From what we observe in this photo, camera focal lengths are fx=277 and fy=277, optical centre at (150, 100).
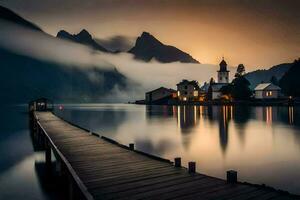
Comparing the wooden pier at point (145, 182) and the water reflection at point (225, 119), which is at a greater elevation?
the wooden pier at point (145, 182)

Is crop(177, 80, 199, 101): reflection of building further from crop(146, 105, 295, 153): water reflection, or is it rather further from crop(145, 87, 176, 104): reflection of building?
crop(146, 105, 295, 153): water reflection

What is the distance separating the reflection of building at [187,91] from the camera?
14750cm

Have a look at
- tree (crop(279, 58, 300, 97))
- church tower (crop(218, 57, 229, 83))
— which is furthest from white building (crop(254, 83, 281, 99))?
church tower (crop(218, 57, 229, 83))

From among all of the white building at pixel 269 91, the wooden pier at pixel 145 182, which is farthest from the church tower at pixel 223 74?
the wooden pier at pixel 145 182

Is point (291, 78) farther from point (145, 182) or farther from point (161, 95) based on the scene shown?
point (145, 182)

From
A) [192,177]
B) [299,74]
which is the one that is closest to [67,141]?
[192,177]

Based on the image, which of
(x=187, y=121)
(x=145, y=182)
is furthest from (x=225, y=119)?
(x=145, y=182)

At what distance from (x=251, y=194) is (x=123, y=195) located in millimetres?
4239

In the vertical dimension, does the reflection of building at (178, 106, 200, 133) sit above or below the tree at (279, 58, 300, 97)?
below

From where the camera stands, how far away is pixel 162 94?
553 feet

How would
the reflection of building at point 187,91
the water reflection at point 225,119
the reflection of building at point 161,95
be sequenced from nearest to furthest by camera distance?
the water reflection at point 225,119
the reflection of building at point 187,91
the reflection of building at point 161,95

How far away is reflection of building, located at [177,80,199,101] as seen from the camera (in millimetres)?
147500

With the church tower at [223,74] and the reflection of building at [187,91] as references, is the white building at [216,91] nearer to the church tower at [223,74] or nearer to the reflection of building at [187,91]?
the reflection of building at [187,91]

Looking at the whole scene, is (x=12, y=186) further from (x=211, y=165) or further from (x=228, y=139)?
(x=228, y=139)
